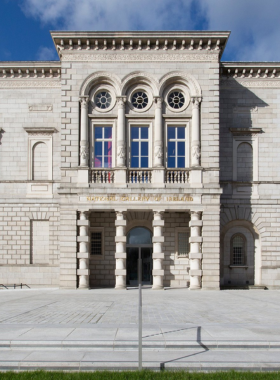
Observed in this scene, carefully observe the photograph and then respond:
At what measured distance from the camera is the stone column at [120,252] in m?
23.7

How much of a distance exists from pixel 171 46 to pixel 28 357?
20.4 metres

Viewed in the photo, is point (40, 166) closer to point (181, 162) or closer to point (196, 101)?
point (181, 162)

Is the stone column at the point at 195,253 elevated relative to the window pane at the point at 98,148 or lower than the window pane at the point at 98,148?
lower

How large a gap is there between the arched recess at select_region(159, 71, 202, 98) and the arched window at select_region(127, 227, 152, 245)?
28.7 ft

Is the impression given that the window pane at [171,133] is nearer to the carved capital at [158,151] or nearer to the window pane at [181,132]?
the window pane at [181,132]

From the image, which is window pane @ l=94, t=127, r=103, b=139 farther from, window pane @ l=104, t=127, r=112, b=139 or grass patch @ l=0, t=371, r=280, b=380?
grass patch @ l=0, t=371, r=280, b=380

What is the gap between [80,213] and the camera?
2411 cm

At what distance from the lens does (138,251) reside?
26297mm

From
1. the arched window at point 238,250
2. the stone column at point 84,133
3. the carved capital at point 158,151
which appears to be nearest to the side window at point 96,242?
the stone column at point 84,133

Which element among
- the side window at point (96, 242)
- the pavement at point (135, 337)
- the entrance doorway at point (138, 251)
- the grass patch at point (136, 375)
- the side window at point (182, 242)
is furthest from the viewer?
the entrance doorway at point (138, 251)

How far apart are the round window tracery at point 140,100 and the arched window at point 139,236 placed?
787 cm

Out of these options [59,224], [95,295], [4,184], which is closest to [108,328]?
[95,295]

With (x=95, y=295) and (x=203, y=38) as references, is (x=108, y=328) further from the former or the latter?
(x=203, y=38)

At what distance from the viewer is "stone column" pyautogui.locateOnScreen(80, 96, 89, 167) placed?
953 inches
